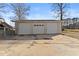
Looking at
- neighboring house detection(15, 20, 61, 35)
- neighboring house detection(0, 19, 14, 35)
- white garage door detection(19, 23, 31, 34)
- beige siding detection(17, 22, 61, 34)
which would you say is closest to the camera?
neighboring house detection(0, 19, 14, 35)

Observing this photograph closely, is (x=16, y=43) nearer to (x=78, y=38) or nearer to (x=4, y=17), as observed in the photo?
(x=4, y=17)

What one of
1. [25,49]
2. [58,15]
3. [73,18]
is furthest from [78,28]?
[25,49]

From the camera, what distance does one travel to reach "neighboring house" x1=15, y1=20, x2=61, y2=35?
4696 millimetres

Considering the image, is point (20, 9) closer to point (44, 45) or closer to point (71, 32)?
point (44, 45)

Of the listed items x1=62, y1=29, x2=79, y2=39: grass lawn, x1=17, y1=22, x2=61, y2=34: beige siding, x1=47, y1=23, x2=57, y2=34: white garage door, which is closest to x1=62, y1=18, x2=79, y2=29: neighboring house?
x1=62, y1=29, x2=79, y2=39: grass lawn

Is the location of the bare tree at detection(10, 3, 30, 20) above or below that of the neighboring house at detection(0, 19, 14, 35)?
above

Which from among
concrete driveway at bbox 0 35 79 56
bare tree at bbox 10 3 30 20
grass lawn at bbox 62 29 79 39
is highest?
bare tree at bbox 10 3 30 20

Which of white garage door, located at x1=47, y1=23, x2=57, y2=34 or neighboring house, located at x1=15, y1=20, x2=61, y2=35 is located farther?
white garage door, located at x1=47, y1=23, x2=57, y2=34

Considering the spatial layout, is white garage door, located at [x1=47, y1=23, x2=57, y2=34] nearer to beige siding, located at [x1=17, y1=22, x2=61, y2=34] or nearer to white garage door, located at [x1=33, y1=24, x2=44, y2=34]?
beige siding, located at [x1=17, y1=22, x2=61, y2=34]

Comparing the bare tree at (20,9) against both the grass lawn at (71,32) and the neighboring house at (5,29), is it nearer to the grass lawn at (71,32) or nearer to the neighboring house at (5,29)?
the neighboring house at (5,29)

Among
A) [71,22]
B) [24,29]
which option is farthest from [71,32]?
[24,29]

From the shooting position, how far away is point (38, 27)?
5215mm

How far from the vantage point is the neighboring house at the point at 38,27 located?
185 inches

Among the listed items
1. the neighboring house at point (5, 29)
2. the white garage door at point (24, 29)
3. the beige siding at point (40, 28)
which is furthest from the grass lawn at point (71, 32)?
the neighboring house at point (5, 29)
